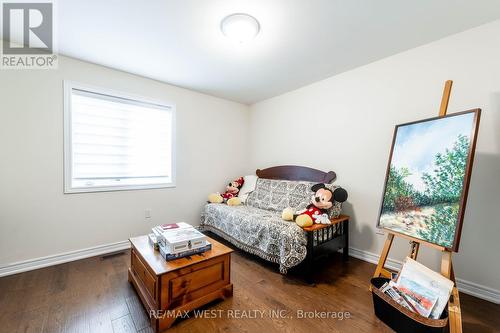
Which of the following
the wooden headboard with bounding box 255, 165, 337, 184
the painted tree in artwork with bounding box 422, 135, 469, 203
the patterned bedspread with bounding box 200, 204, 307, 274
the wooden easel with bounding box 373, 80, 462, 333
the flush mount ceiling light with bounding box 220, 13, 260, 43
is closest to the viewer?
the wooden easel with bounding box 373, 80, 462, 333

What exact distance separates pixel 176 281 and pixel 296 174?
83.8 inches

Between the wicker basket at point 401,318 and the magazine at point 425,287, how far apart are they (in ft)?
0.19

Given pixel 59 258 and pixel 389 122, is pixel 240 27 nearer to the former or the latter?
pixel 389 122

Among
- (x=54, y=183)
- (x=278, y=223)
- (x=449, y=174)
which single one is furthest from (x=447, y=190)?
(x=54, y=183)

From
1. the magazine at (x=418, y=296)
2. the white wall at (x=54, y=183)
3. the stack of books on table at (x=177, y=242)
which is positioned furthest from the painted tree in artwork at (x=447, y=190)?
the white wall at (x=54, y=183)

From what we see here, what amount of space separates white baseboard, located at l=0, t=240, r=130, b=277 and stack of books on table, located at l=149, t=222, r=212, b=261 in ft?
3.88

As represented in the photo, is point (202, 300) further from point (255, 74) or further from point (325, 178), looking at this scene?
point (255, 74)

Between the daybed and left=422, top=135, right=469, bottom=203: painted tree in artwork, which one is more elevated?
left=422, top=135, right=469, bottom=203: painted tree in artwork

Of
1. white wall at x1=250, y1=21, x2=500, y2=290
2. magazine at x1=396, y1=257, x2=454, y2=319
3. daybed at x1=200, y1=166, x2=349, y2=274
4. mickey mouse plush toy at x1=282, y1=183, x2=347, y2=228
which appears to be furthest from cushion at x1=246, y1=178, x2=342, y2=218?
magazine at x1=396, y1=257, x2=454, y2=319

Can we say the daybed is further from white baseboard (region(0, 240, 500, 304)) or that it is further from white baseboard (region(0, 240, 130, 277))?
white baseboard (region(0, 240, 130, 277))

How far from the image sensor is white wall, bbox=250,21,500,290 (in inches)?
67.8

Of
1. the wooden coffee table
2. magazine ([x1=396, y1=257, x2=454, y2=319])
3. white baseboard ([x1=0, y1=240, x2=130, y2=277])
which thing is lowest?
white baseboard ([x1=0, y1=240, x2=130, y2=277])

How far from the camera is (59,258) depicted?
2.26 meters

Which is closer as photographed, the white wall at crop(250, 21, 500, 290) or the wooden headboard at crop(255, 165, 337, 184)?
the white wall at crop(250, 21, 500, 290)
